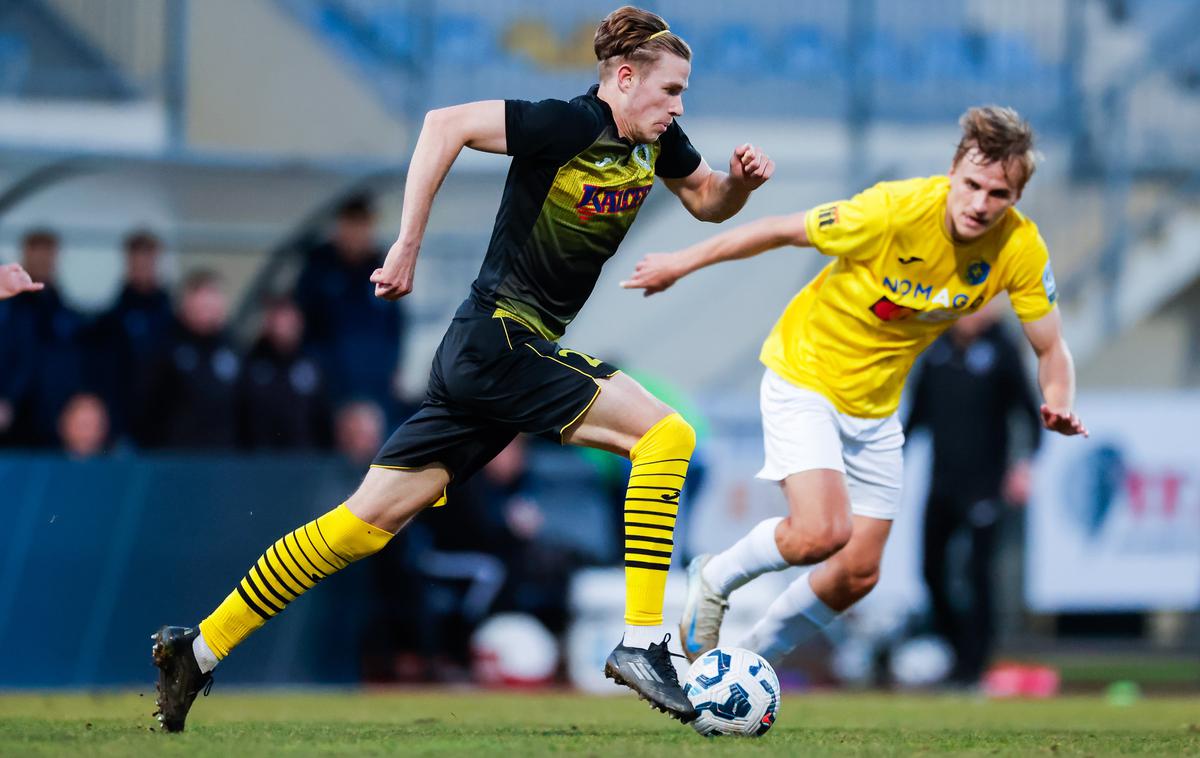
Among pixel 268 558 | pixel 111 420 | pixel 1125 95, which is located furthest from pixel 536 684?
pixel 1125 95

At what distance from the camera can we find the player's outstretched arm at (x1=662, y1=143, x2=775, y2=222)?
651 centimetres

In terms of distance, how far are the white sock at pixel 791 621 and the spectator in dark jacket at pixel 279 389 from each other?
16.8 ft

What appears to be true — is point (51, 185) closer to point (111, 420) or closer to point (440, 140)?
point (111, 420)

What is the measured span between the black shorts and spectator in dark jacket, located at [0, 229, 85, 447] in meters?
5.72

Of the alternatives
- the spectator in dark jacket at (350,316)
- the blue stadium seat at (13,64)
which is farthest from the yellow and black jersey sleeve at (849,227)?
the blue stadium seat at (13,64)

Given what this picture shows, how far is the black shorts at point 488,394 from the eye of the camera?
6.15 meters

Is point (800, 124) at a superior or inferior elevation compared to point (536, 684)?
superior

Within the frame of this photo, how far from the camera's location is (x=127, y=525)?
1066cm

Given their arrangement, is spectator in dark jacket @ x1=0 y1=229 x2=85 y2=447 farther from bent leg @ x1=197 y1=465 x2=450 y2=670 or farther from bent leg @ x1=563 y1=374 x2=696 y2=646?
bent leg @ x1=563 y1=374 x2=696 y2=646

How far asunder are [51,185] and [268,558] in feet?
22.8

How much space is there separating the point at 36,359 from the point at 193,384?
99cm

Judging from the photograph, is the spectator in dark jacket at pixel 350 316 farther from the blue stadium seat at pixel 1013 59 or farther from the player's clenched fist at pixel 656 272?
the blue stadium seat at pixel 1013 59

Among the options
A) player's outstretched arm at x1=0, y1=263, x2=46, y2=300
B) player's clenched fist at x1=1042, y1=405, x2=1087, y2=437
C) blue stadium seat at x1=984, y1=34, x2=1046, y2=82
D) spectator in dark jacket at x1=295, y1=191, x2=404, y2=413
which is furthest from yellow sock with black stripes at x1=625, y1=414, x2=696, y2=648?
blue stadium seat at x1=984, y1=34, x2=1046, y2=82

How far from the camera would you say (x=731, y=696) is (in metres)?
6.11
